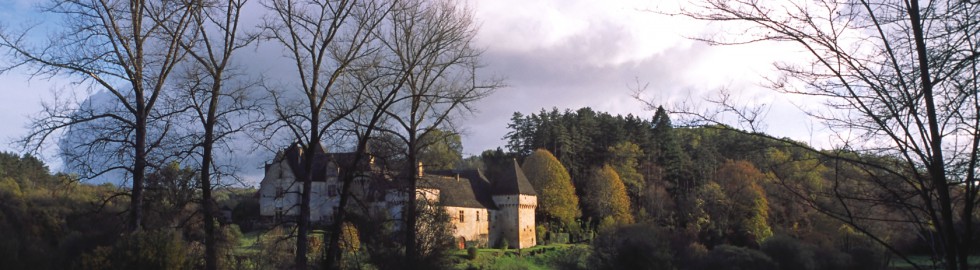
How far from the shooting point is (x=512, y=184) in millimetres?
56969

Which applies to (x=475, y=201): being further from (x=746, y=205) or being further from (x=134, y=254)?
(x=134, y=254)

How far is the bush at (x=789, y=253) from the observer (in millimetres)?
38031

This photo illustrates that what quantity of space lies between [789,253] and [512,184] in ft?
75.8

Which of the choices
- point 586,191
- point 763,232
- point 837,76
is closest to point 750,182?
point 763,232

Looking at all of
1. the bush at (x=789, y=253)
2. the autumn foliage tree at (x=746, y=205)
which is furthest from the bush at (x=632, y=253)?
the autumn foliage tree at (x=746, y=205)

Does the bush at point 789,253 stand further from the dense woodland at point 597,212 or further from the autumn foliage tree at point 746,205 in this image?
the autumn foliage tree at point 746,205

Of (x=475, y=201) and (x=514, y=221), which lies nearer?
(x=475, y=201)

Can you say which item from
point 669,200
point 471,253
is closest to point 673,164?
point 669,200

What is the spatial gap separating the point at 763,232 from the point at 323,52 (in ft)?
163

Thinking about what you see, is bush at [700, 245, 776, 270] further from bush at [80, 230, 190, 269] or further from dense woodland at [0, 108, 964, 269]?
bush at [80, 230, 190, 269]

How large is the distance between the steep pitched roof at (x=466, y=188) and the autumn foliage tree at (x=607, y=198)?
9.94 meters

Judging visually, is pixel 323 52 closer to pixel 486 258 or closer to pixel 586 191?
pixel 486 258

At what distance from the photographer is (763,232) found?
5575 cm

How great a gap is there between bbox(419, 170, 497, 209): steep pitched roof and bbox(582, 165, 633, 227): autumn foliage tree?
9936mm
